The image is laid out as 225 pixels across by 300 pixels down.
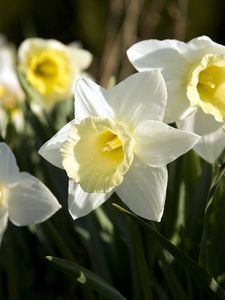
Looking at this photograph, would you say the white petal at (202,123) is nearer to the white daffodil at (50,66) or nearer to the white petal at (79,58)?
the white daffodil at (50,66)

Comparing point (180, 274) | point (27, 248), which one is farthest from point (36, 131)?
point (180, 274)

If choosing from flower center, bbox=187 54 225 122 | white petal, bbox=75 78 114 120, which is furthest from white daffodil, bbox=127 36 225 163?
white petal, bbox=75 78 114 120

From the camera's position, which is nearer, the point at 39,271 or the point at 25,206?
the point at 25,206

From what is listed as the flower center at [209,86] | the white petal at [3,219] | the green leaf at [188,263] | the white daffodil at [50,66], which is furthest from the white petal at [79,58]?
the green leaf at [188,263]

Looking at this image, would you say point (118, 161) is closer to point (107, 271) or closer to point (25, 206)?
point (25, 206)

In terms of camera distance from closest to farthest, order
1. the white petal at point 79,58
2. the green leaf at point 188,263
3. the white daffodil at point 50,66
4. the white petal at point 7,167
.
A: 1. the green leaf at point 188,263
2. the white petal at point 7,167
3. the white daffodil at point 50,66
4. the white petal at point 79,58

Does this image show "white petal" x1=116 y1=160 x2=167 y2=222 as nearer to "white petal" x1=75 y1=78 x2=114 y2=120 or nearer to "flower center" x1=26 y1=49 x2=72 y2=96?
"white petal" x1=75 y1=78 x2=114 y2=120
